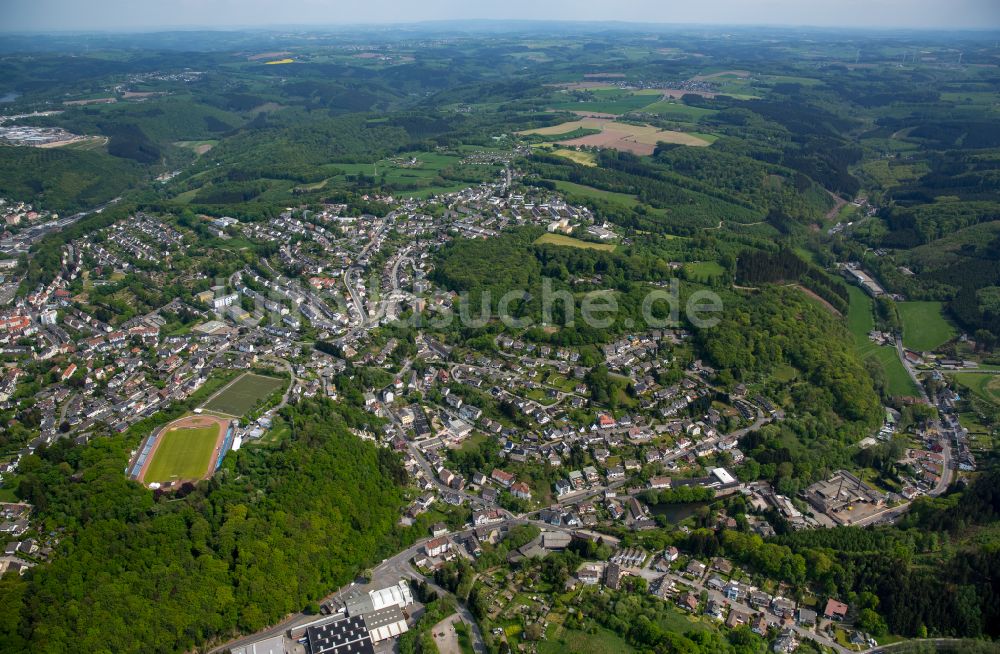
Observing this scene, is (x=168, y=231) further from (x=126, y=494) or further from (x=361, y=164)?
(x=126, y=494)

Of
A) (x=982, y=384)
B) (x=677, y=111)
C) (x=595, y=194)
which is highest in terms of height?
(x=677, y=111)

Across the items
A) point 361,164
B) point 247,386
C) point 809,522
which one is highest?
point 361,164

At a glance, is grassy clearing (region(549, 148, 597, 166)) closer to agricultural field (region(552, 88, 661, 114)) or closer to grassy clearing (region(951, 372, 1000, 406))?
agricultural field (region(552, 88, 661, 114))

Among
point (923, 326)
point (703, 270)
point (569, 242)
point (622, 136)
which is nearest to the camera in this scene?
point (923, 326)

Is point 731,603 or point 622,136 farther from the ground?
point 622,136

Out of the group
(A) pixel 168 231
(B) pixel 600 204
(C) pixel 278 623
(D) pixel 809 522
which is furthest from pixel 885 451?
(A) pixel 168 231

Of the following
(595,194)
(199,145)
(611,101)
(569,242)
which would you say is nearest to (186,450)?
(569,242)

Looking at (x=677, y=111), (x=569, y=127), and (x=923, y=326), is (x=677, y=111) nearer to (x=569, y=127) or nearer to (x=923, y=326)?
(x=569, y=127)
